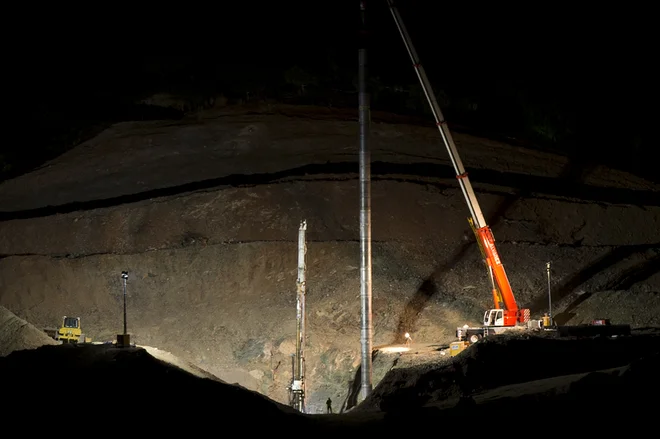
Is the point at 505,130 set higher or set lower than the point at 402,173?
higher

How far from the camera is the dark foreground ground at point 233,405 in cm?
1152

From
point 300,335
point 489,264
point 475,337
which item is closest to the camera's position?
point 475,337

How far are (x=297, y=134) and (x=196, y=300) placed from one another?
50.2 feet

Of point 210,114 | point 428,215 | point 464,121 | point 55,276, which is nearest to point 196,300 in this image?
point 55,276

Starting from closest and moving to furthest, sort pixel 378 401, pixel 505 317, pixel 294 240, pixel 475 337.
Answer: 1. pixel 378 401
2. pixel 475 337
3. pixel 505 317
4. pixel 294 240

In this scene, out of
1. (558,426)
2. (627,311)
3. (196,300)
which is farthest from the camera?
(196,300)

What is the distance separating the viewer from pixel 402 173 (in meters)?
43.9

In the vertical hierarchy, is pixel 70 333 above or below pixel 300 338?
above

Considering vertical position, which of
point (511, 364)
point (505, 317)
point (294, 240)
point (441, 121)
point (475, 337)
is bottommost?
point (511, 364)

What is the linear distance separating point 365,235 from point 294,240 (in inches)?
530

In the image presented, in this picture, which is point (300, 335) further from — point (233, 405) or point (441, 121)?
point (233, 405)

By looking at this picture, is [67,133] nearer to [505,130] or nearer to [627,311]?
[505,130]

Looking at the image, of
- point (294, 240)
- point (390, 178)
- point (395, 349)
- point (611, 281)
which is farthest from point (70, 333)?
point (611, 281)

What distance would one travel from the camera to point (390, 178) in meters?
43.0
